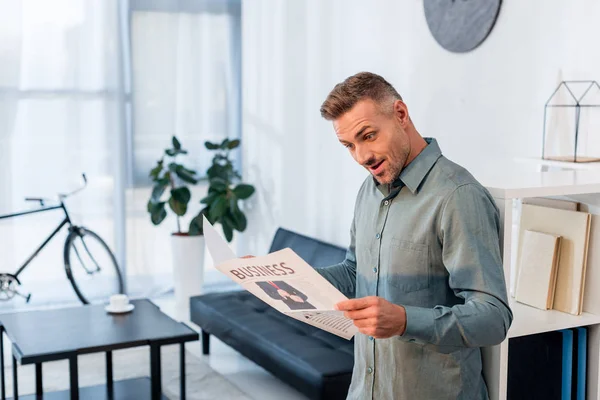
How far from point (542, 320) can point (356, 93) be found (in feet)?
2.60

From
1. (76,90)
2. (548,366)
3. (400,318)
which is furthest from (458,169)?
(76,90)

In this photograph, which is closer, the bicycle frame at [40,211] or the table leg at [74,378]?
the table leg at [74,378]

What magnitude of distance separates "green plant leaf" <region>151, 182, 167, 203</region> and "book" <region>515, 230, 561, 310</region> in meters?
3.37

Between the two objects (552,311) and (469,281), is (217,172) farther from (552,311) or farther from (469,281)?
(469,281)

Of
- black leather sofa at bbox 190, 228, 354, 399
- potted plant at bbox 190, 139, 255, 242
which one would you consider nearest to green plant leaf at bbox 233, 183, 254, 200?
potted plant at bbox 190, 139, 255, 242

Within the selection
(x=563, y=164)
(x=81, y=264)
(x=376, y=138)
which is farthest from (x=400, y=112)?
(x=81, y=264)

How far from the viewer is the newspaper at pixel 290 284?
1502 millimetres

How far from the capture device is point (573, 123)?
297 cm

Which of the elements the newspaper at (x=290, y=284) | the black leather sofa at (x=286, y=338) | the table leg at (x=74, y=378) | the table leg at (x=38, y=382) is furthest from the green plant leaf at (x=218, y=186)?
the newspaper at (x=290, y=284)

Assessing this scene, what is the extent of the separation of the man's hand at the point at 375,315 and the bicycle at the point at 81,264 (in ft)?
12.4

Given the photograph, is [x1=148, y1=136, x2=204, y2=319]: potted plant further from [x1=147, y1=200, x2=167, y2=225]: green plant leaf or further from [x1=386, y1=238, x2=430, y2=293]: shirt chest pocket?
[x1=386, y1=238, x2=430, y2=293]: shirt chest pocket

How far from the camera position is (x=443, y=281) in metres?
1.59

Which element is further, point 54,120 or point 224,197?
point 54,120

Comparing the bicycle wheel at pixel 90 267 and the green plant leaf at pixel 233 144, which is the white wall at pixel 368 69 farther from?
the bicycle wheel at pixel 90 267
